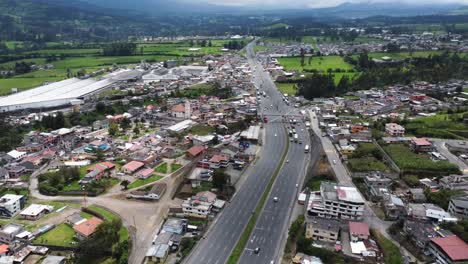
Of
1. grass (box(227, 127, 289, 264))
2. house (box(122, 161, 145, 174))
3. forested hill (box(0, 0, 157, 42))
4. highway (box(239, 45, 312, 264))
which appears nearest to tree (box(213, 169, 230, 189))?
grass (box(227, 127, 289, 264))

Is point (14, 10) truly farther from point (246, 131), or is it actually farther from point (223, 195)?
point (223, 195)

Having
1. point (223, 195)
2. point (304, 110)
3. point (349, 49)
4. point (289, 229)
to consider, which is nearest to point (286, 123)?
point (304, 110)

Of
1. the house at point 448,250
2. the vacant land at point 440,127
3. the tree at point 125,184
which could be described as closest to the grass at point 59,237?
the tree at point 125,184

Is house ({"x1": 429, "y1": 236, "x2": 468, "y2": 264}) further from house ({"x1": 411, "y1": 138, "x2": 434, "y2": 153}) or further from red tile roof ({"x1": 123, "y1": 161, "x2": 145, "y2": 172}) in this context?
red tile roof ({"x1": 123, "y1": 161, "x2": 145, "y2": 172})

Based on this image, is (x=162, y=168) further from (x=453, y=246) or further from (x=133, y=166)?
(x=453, y=246)

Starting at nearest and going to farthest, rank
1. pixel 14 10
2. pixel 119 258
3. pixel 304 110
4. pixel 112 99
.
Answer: pixel 119 258
pixel 304 110
pixel 112 99
pixel 14 10
